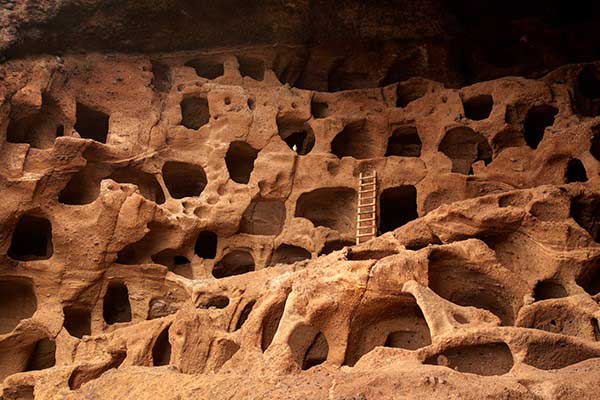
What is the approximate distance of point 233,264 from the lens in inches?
449

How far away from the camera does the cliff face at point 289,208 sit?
610 centimetres

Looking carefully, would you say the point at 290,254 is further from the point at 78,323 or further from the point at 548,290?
the point at 548,290

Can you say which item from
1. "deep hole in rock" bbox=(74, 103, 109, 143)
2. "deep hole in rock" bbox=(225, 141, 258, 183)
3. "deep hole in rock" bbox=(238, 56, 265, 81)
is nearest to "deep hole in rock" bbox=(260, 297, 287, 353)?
"deep hole in rock" bbox=(225, 141, 258, 183)

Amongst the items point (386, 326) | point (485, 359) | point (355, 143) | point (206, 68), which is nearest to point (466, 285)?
point (386, 326)

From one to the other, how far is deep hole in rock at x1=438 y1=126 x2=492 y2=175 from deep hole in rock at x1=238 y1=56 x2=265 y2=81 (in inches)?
176

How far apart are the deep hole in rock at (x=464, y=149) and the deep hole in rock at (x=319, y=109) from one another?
2.62 metres

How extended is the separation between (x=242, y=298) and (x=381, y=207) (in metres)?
4.74

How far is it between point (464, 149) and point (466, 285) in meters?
5.46

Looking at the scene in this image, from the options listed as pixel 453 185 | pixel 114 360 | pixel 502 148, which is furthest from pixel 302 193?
pixel 114 360

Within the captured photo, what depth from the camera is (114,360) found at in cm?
823

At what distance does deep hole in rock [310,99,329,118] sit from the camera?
1330 cm

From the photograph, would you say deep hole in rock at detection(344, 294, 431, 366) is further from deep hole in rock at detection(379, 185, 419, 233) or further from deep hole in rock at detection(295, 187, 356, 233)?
deep hole in rock at detection(379, 185, 419, 233)

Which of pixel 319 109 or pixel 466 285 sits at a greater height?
pixel 319 109

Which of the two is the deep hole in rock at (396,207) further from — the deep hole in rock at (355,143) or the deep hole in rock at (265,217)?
the deep hole in rock at (265,217)
